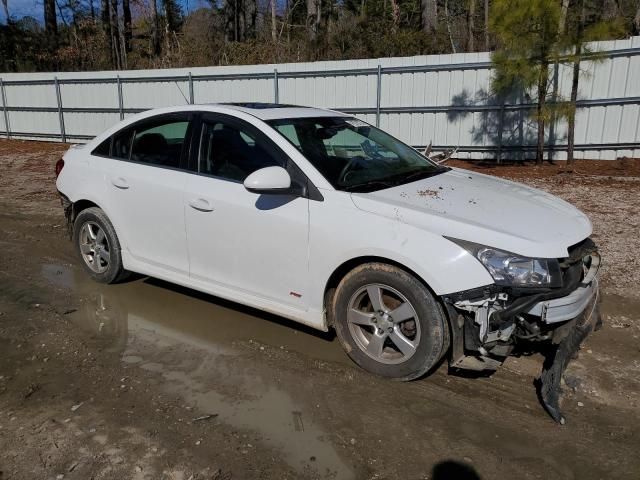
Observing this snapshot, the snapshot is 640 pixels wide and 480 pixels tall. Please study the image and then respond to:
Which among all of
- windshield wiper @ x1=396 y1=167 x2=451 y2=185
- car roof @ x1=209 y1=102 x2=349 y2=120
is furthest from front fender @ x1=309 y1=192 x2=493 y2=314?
car roof @ x1=209 y1=102 x2=349 y2=120

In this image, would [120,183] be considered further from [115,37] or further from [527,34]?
[115,37]

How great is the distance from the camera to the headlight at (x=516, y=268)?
10.2 feet

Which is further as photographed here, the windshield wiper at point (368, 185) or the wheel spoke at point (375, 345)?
the windshield wiper at point (368, 185)

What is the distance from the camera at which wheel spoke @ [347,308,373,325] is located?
3586 mm

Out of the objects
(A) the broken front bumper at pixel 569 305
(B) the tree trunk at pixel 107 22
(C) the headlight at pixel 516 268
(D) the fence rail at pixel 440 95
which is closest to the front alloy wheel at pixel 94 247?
(C) the headlight at pixel 516 268

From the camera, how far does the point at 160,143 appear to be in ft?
15.5

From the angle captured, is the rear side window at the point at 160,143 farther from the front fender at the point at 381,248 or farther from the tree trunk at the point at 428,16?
the tree trunk at the point at 428,16

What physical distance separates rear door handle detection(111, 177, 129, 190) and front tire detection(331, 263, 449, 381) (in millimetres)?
2215

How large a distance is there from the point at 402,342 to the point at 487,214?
0.95 m

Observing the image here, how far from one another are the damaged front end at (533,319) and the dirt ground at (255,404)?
0.22m

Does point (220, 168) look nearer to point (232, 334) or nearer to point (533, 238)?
point (232, 334)

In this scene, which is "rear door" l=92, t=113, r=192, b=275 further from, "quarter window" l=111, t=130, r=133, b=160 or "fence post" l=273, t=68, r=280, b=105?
"fence post" l=273, t=68, r=280, b=105

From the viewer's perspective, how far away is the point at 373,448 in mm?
2926

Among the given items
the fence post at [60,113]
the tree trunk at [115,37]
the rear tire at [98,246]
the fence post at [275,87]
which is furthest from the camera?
the tree trunk at [115,37]
